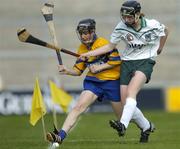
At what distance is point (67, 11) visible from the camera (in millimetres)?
27266

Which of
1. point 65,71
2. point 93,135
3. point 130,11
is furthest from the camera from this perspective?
point 93,135

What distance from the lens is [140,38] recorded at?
11594 millimetres

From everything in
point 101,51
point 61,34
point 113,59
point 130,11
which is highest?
point 130,11

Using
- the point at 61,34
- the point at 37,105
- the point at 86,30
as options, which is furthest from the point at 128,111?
the point at 61,34

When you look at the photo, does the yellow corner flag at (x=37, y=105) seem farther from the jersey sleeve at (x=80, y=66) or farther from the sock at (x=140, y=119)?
the sock at (x=140, y=119)

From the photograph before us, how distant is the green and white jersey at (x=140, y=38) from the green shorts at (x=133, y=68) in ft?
0.22

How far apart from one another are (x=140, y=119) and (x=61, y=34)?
15561mm

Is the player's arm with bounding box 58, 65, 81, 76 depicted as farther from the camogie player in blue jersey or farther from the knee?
the knee

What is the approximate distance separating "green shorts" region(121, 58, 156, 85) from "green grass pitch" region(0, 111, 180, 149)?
0.96m

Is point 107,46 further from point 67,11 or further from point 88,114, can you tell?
point 67,11

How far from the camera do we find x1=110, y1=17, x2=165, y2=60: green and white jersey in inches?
457

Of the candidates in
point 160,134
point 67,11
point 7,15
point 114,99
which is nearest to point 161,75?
point 67,11

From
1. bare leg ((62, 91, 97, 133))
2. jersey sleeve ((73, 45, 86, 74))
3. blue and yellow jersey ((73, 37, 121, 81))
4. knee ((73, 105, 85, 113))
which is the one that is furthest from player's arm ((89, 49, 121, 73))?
knee ((73, 105, 85, 113))

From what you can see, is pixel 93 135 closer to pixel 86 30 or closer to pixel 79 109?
pixel 79 109
